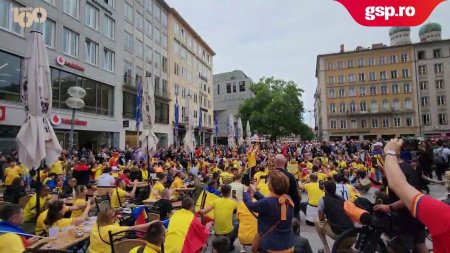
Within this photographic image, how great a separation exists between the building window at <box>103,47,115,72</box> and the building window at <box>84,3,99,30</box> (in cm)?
244

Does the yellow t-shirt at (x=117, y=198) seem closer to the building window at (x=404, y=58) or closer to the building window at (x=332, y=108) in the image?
the building window at (x=332, y=108)

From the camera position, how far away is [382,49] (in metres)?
65.1

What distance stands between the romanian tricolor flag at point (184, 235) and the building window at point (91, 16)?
89.3ft

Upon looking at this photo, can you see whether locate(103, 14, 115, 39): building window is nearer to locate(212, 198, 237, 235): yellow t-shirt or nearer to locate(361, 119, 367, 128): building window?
locate(212, 198, 237, 235): yellow t-shirt

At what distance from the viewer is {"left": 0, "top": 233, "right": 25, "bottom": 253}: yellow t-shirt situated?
379 cm

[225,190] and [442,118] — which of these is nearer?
[225,190]

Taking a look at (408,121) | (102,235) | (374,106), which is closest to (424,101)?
(408,121)

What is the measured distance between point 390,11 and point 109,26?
102ft

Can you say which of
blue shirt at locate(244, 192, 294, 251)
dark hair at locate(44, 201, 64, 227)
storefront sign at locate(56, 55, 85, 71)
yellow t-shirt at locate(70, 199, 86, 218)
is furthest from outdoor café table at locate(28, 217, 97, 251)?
storefront sign at locate(56, 55, 85, 71)

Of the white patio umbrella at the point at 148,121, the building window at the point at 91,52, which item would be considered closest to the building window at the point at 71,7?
the building window at the point at 91,52

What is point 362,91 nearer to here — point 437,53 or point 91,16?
point 437,53

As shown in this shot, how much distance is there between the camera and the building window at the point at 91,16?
2774cm

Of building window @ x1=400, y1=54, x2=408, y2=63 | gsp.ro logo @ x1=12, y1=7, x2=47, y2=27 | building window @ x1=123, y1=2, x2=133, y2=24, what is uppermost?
→ building window @ x1=400, y1=54, x2=408, y2=63

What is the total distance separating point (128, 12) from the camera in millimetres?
35438
